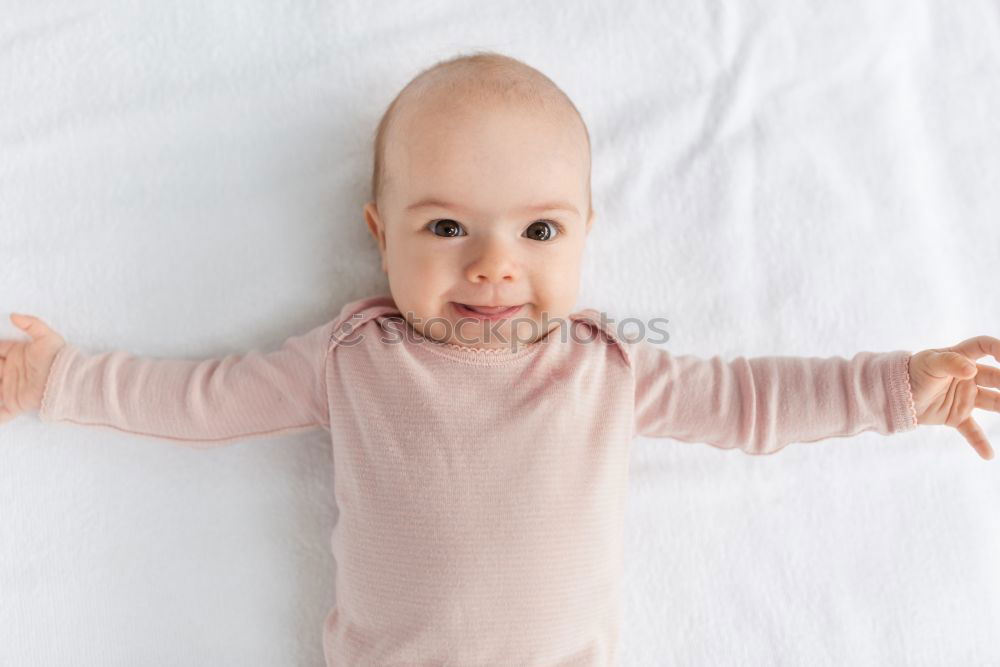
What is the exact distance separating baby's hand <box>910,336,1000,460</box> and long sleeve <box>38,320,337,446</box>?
3.01ft

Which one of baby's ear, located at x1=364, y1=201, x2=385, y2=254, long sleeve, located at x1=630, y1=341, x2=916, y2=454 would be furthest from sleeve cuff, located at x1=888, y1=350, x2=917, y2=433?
baby's ear, located at x1=364, y1=201, x2=385, y2=254

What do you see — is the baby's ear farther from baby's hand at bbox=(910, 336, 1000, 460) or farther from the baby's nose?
baby's hand at bbox=(910, 336, 1000, 460)

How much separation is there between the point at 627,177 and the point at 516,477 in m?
0.61

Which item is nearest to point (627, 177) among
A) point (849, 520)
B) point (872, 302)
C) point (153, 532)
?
point (872, 302)

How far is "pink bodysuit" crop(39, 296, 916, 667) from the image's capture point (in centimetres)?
121

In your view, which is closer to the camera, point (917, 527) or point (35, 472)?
point (35, 472)

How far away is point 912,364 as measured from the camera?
4.20 ft

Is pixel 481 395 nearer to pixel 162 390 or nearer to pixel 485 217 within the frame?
pixel 485 217

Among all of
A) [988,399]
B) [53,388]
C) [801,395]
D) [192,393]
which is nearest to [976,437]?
[988,399]

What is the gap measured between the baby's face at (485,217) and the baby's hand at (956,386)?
545 mm

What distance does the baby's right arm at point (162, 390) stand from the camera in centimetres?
132

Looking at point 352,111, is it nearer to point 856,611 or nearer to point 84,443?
point 84,443

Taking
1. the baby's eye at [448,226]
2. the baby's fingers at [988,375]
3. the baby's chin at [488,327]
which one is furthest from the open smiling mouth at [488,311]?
the baby's fingers at [988,375]

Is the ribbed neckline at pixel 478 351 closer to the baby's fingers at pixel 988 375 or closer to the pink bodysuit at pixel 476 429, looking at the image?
the pink bodysuit at pixel 476 429
